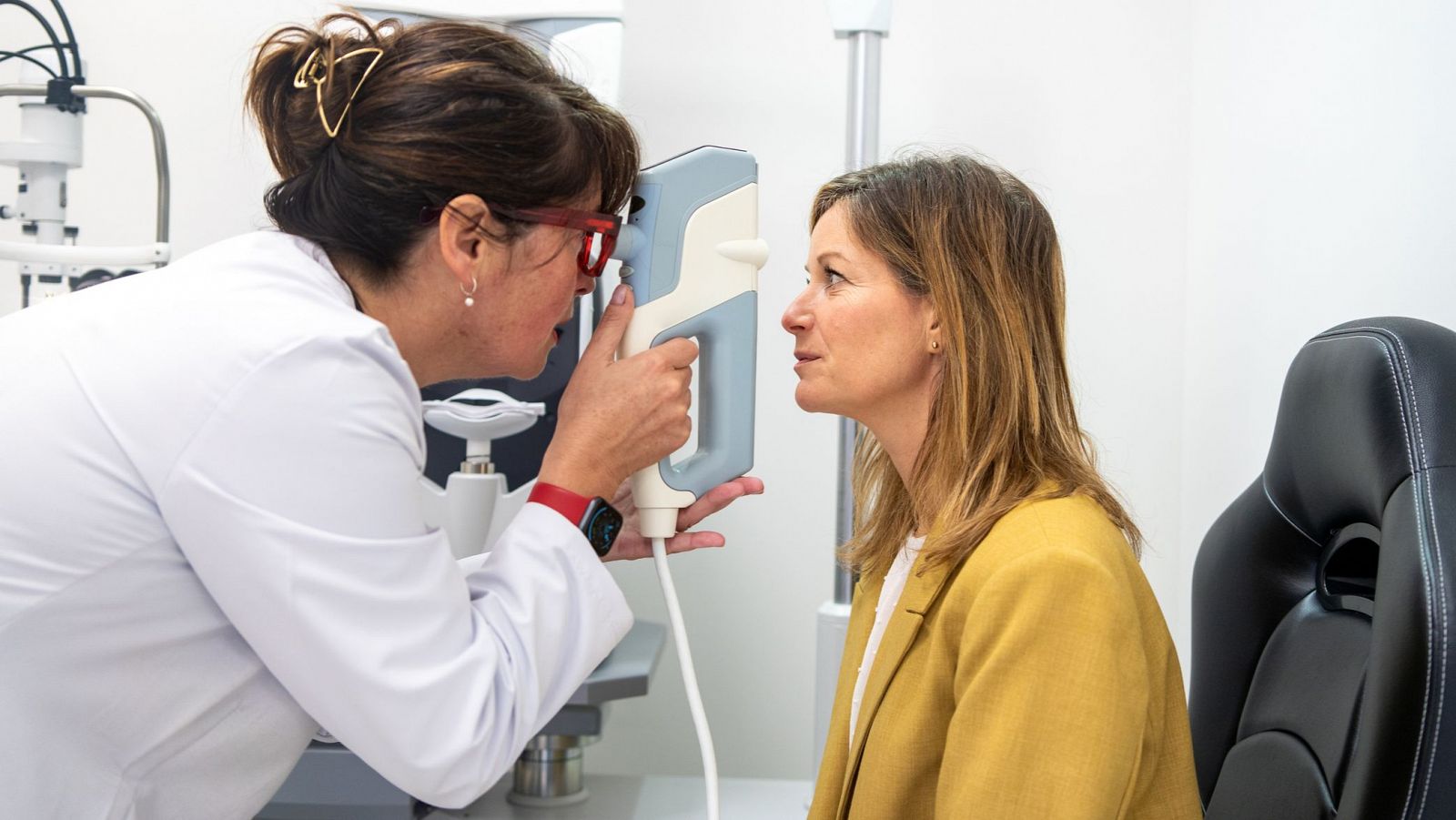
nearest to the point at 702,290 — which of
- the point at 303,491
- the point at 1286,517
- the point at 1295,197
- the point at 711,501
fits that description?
the point at 711,501

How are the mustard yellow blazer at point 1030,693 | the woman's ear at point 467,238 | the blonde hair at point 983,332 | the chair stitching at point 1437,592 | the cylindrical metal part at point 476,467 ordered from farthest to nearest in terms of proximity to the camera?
the cylindrical metal part at point 476,467 → the blonde hair at point 983,332 → the woman's ear at point 467,238 → the mustard yellow blazer at point 1030,693 → the chair stitching at point 1437,592

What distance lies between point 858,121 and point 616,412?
2.95 feet

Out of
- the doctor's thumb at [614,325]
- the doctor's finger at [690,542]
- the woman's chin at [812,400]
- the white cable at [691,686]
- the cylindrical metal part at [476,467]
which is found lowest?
the white cable at [691,686]

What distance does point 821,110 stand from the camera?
2203 millimetres

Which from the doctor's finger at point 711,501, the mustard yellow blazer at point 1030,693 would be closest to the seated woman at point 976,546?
the mustard yellow blazer at point 1030,693

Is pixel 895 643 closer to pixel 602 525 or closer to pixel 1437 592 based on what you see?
pixel 602 525

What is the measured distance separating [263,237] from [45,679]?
1.23ft

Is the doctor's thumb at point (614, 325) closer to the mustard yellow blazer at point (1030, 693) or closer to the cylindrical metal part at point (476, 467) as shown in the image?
the mustard yellow blazer at point (1030, 693)

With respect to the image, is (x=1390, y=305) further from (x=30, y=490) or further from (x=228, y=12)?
(x=228, y=12)

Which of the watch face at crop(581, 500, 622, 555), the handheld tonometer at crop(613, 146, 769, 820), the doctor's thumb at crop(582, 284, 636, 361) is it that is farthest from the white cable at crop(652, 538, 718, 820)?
the doctor's thumb at crop(582, 284, 636, 361)

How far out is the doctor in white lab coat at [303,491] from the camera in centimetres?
81

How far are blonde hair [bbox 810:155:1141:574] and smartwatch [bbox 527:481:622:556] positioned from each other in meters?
0.29

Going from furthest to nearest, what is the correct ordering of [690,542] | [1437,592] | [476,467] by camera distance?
[476,467] → [690,542] → [1437,592]

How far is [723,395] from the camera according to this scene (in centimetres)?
117
